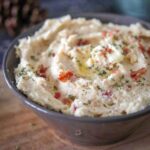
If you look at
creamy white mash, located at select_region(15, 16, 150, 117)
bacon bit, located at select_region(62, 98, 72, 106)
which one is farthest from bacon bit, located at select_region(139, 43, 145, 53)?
bacon bit, located at select_region(62, 98, 72, 106)

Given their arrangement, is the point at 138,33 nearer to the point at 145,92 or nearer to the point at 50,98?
the point at 145,92

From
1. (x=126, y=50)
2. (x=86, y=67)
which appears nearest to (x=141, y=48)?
(x=126, y=50)

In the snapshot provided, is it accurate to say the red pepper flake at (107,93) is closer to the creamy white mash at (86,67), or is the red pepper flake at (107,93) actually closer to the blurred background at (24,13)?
the creamy white mash at (86,67)

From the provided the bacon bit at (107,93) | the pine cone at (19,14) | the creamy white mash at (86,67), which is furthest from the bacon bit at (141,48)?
the pine cone at (19,14)

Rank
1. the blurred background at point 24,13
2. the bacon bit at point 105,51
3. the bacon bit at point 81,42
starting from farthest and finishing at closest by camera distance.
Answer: the blurred background at point 24,13, the bacon bit at point 81,42, the bacon bit at point 105,51

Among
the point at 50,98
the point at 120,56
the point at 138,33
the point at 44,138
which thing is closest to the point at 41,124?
the point at 44,138

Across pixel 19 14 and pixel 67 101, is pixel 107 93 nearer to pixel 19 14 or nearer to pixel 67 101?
pixel 67 101

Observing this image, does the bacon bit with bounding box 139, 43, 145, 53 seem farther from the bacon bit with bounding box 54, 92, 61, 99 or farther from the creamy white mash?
the bacon bit with bounding box 54, 92, 61, 99
